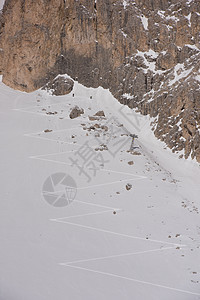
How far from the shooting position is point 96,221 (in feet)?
42.1

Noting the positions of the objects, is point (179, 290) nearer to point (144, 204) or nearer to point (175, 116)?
point (144, 204)

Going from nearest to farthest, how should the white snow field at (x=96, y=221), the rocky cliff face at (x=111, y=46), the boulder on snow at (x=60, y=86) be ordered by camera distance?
the white snow field at (x=96, y=221) < the rocky cliff face at (x=111, y=46) < the boulder on snow at (x=60, y=86)

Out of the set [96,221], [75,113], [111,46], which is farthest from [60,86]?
[96,221]

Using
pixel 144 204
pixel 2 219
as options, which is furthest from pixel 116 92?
pixel 2 219

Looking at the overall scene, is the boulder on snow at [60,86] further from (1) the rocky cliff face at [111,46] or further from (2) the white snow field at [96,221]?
(2) the white snow field at [96,221]

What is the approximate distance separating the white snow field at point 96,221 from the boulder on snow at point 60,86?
14192 mm

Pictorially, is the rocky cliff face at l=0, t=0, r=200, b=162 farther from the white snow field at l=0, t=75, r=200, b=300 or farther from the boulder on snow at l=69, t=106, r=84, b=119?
the white snow field at l=0, t=75, r=200, b=300

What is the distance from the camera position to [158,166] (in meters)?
21.4

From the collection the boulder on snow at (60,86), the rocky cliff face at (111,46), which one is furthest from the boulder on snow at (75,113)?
the boulder on snow at (60,86)

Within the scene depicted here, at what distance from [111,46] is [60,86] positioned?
11.2 meters

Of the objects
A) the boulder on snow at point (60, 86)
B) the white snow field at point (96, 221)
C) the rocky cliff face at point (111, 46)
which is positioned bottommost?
the white snow field at point (96, 221)

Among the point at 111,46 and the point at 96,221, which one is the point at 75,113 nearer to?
the point at 111,46

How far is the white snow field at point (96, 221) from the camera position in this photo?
863 centimetres

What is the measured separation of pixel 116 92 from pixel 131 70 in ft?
13.1
